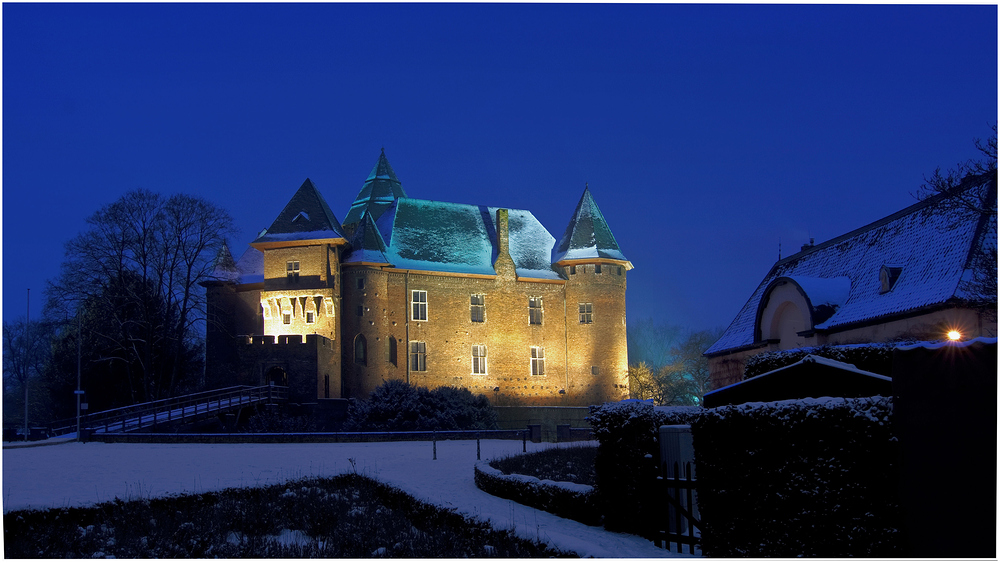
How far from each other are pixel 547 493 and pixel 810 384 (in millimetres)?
4504

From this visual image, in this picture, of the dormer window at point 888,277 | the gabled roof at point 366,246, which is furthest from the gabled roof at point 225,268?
the dormer window at point 888,277

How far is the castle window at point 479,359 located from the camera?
48375 millimetres

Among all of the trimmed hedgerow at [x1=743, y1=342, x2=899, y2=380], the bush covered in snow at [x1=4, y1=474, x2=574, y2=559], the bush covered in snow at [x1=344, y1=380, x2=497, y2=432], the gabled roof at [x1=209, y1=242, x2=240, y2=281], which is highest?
the gabled roof at [x1=209, y1=242, x2=240, y2=281]

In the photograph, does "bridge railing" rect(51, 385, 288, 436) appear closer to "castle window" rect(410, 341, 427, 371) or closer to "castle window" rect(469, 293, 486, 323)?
"castle window" rect(410, 341, 427, 371)

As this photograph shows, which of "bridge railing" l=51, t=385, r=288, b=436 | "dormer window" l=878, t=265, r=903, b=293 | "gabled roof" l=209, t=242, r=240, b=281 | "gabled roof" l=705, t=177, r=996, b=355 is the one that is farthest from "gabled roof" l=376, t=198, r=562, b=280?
"dormer window" l=878, t=265, r=903, b=293

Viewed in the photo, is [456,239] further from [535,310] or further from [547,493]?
[547,493]

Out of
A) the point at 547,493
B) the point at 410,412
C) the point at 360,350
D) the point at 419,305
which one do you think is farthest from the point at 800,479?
the point at 419,305

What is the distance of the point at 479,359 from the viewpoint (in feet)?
159

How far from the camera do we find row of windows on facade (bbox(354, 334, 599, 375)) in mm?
45500

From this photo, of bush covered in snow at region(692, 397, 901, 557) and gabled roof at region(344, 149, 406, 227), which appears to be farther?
gabled roof at region(344, 149, 406, 227)

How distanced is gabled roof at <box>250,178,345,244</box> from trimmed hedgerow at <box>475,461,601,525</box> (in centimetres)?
3043

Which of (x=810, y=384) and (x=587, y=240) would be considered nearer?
(x=810, y=384)

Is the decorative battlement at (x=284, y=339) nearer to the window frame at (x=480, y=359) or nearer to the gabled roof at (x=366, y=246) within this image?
the gabled roof at (x=366, y=246)

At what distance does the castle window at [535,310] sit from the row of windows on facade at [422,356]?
1.50 m
